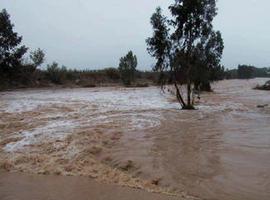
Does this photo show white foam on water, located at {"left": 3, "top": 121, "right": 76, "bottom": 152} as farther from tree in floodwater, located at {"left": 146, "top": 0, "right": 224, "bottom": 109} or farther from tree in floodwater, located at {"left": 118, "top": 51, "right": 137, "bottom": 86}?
tree in floodwater, located at {"left": 118, "top": 51, "right": 137, "bottom": 86}

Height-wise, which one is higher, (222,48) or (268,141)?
(222,48)

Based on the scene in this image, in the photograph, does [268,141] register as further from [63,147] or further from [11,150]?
[11,150]

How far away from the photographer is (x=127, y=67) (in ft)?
171

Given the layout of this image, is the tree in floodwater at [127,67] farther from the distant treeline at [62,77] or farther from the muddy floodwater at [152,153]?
the muddy floodwater at [152,153]

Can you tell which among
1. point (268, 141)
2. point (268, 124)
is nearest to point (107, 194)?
point (268, 141)

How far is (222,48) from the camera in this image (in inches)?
1395

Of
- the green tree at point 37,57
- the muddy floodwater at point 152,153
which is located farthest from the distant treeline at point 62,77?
the muddy floodwater at point 152,153

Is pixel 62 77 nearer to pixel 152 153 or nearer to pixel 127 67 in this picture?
pixel 127 67

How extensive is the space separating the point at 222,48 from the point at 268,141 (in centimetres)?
2679

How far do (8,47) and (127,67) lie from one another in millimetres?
18640

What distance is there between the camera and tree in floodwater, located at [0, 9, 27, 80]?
3616cm

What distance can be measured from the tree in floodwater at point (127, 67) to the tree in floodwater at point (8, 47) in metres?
16.9

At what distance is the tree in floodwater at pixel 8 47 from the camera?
1423 inches

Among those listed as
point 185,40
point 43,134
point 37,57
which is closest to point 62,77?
point 37,57
